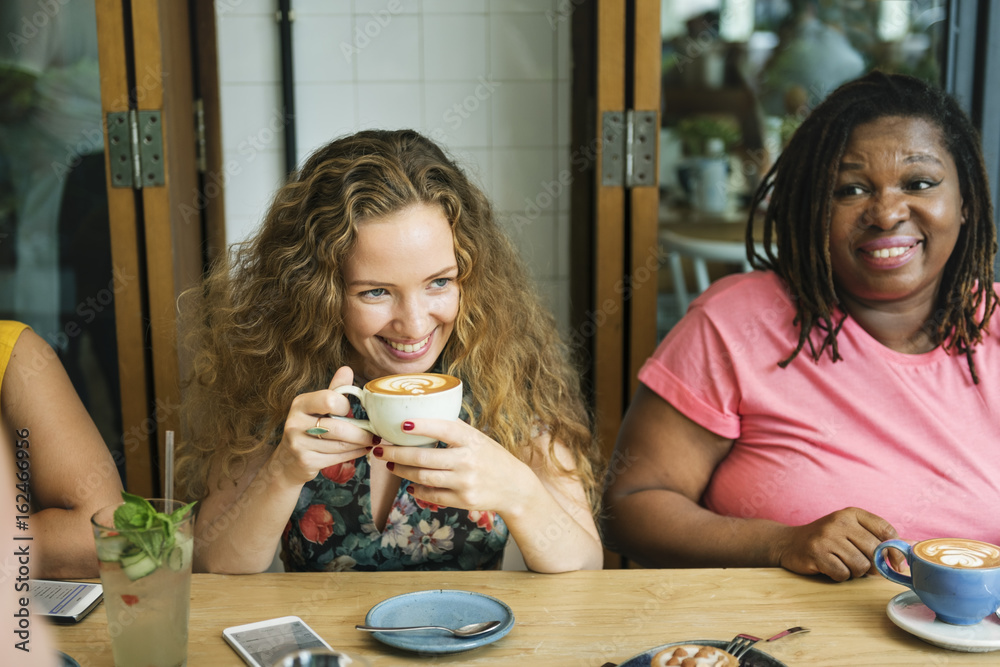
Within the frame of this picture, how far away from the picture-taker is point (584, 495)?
1412mm

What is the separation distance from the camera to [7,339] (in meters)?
1.31

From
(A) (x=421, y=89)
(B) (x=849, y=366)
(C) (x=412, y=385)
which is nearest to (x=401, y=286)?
(C) (x=412, y=385)

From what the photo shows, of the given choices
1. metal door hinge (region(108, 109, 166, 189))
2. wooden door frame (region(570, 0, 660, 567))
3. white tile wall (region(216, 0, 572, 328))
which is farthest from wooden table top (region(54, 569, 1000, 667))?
white tile wall (region(216, 0, 572, 328))

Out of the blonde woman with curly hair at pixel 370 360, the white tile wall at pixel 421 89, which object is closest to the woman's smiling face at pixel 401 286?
the blonde woman with curly hair at pixel 370 360

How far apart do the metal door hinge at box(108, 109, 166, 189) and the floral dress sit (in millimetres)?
907

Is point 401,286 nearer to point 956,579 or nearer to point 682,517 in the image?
point 682,517

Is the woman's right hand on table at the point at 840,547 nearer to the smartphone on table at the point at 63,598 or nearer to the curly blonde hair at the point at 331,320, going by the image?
the curly blonde hair at the point at 331,320

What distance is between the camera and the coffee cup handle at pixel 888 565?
105 centimetres

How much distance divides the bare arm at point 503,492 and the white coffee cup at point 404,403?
12 mm

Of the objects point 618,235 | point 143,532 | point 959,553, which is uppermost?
point 618,235

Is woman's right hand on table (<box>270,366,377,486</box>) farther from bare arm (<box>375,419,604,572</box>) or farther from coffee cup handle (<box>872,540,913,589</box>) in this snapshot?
coffee cup handle (<box>872,540,913,589</box>)

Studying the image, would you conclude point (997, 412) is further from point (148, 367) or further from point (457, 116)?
point (148, 367)

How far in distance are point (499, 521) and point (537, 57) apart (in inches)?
57.5

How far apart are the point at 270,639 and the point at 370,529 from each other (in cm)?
42
